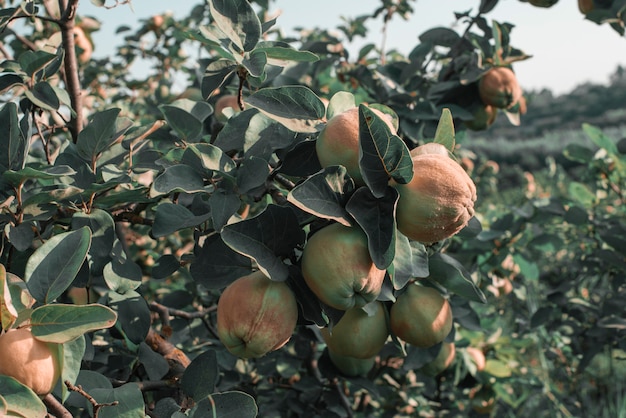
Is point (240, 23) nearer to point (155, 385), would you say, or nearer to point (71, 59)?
point (71, 59)

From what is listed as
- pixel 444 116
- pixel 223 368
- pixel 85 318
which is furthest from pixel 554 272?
pixel 85 318

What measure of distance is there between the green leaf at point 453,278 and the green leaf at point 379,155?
32 centimetres

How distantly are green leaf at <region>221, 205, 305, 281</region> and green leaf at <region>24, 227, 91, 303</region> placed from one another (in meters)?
0.16

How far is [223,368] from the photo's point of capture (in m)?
1.44

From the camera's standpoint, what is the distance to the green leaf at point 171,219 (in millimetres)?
831

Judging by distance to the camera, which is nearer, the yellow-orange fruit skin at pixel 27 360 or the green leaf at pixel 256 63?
the yellow-orange fruit skin at pixel 27 360

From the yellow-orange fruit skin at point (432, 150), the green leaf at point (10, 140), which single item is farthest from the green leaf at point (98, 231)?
the yellow-orange fruit skin at point (432, 150)

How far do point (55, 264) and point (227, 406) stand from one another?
0.26 m

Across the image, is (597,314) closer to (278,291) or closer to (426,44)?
(426,44)

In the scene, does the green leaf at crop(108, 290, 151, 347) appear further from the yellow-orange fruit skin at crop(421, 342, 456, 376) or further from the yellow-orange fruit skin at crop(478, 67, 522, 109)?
the yellow-orange fruit skin at crop(478, 67, 522, 109)

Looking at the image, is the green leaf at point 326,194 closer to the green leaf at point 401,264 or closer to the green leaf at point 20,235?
the green leaf at point 401,264

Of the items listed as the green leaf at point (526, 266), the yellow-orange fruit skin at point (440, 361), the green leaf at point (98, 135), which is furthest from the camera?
the green leaf at point (526, 266)

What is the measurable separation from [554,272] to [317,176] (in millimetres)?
4390

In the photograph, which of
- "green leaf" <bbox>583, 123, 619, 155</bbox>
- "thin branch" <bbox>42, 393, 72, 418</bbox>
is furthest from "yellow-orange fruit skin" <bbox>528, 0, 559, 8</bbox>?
"thin branch" <bbox>42, 393, 72, 418</bbox>
